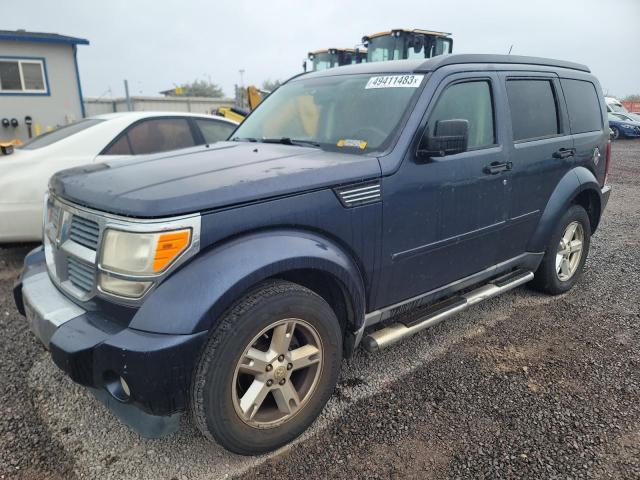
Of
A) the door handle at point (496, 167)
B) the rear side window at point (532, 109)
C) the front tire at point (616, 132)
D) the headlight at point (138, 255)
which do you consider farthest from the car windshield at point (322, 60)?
the front tire at point (616, 132)

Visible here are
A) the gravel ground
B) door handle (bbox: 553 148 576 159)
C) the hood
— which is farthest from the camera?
door handle (bbox: 553 148 576 159)

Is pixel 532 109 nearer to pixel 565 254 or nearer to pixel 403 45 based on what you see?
pixel 565 254

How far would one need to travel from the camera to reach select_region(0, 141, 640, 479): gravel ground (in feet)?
7.18

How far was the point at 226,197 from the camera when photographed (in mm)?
1978

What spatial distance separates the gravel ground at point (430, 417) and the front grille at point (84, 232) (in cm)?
105

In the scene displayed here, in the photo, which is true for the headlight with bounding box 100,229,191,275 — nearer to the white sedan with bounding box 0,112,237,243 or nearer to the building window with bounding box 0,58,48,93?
the white sedan with bounding box 0,112,237,243

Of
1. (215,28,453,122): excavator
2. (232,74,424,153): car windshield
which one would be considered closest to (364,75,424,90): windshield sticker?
(232,74,424,153): car windshield

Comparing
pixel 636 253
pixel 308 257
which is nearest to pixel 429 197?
pixel 308 257

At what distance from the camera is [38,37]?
1454cm

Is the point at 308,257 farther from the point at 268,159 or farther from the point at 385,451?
the point at 385,451

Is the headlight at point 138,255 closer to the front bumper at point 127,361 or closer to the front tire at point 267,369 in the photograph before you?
the front bumper at point 127,361

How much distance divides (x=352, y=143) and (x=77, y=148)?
128 inches

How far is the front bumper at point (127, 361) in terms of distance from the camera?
181cm

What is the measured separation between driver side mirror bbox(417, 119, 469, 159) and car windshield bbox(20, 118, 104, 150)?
152 inches
